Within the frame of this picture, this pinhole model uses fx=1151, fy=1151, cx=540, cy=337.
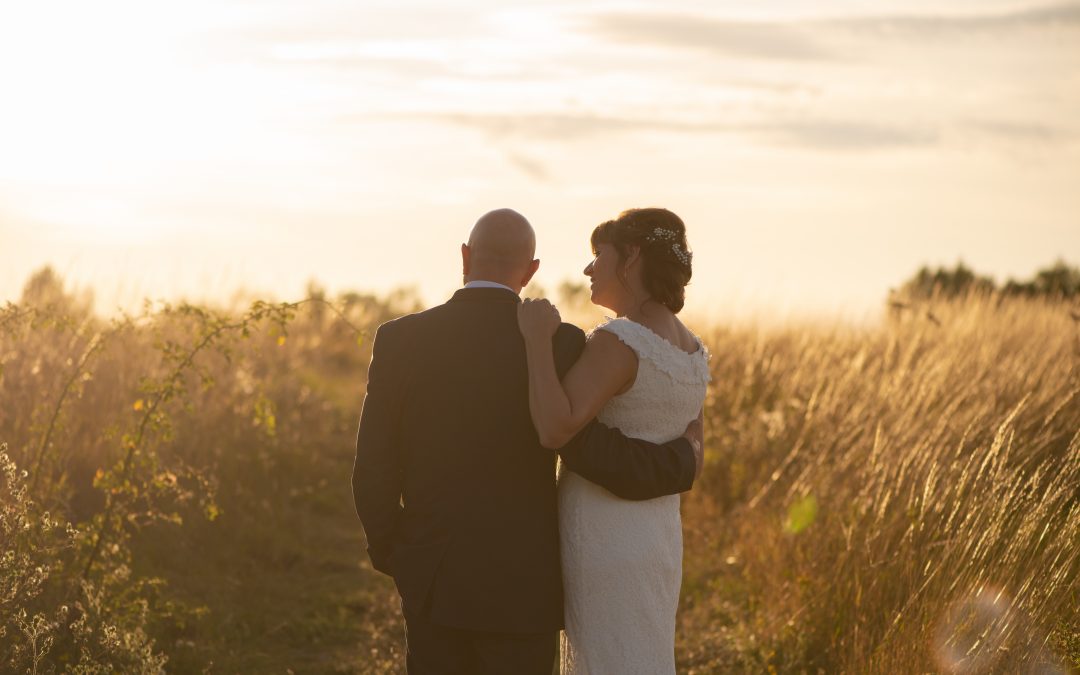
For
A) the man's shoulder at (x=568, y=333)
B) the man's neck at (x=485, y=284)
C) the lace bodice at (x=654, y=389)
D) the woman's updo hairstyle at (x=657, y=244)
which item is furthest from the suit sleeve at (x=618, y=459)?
the woman's updo hairstyle at (x=657, y=244)

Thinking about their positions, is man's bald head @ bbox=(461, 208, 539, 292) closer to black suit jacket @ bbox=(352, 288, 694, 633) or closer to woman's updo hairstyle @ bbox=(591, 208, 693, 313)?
black suit jacket @ bbox=(352, 288, 694, 633)

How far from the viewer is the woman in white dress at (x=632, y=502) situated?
166 inches

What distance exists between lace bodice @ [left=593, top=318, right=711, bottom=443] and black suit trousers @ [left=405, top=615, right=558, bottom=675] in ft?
2.80

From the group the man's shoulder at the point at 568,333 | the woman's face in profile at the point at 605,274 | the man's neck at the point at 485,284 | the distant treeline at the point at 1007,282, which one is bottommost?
the man's shoulder at the point at 568,333

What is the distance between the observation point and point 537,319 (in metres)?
4.04

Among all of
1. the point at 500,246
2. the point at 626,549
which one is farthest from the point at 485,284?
the point at 626,549

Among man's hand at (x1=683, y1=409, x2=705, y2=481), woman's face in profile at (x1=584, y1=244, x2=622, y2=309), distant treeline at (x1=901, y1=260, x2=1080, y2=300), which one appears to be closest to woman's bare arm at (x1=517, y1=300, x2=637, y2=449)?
woman's face in profile at (x1=584, y1=244, x2=622, y2=309)

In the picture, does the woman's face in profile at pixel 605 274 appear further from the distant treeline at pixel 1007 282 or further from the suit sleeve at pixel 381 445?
the distant treeline at pixel 1007 282

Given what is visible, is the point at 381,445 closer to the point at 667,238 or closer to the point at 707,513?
the point at 667,238

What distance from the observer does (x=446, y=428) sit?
4055 mm

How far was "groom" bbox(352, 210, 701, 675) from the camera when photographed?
4047 mm

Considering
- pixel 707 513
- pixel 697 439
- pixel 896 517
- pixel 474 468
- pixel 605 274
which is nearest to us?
pixel 474 468

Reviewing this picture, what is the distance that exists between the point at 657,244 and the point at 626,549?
1.14 m

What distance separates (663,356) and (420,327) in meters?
0.90
